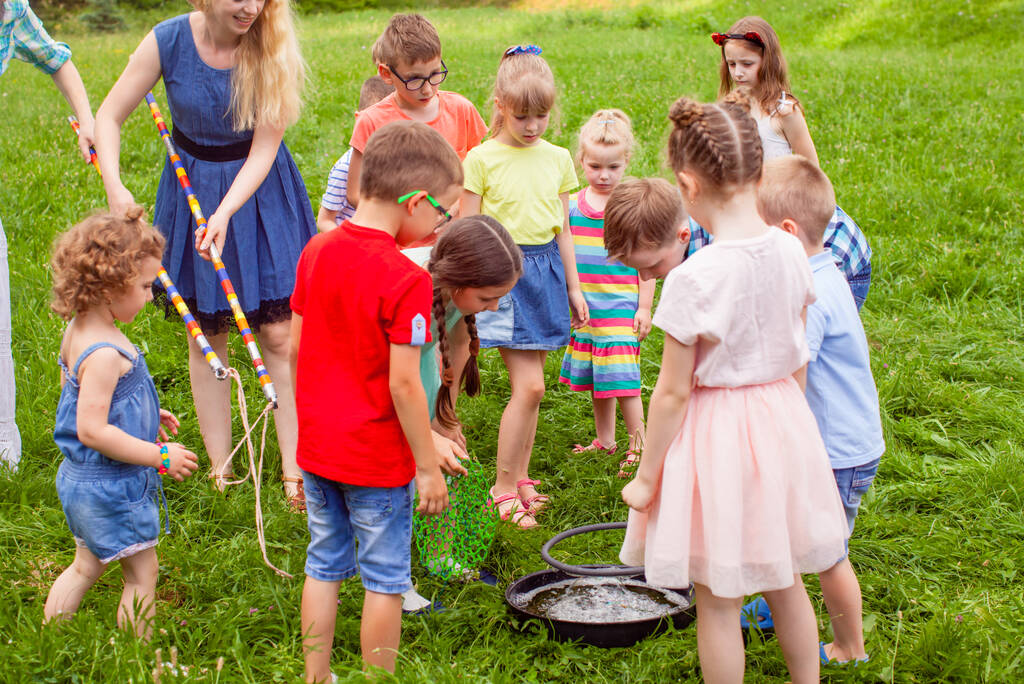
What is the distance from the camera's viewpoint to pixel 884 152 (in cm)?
848

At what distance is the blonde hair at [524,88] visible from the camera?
3645mm

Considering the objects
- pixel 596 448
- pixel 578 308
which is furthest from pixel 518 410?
pixel 596 448

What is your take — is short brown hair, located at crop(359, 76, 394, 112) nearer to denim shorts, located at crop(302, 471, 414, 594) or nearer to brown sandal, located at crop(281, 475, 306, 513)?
brown sandal, located at crop(281, 475, 306, 513)

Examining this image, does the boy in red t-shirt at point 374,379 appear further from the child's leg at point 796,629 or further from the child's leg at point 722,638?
the child's leg at point 796,629

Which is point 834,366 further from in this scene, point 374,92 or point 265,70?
point 374,92

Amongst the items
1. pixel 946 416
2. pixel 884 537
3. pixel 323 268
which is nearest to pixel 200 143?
pixel 323 268

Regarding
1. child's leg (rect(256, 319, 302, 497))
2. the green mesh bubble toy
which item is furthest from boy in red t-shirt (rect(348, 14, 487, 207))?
the green mesh bubble toy

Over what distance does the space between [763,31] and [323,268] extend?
2.68 meters

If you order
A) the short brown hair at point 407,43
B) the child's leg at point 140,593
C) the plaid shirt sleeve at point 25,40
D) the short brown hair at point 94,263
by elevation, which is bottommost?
the child's leg at point 140,593

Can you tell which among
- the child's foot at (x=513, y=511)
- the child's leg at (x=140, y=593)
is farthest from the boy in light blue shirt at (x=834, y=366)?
the child's leg at (x=140, y=593)

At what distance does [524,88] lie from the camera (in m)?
3.63

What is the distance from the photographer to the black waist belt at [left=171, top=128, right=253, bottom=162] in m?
3.81

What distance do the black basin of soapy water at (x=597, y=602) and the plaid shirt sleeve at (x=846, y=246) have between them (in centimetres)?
136

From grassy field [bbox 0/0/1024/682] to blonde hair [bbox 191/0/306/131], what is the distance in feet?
3.67
